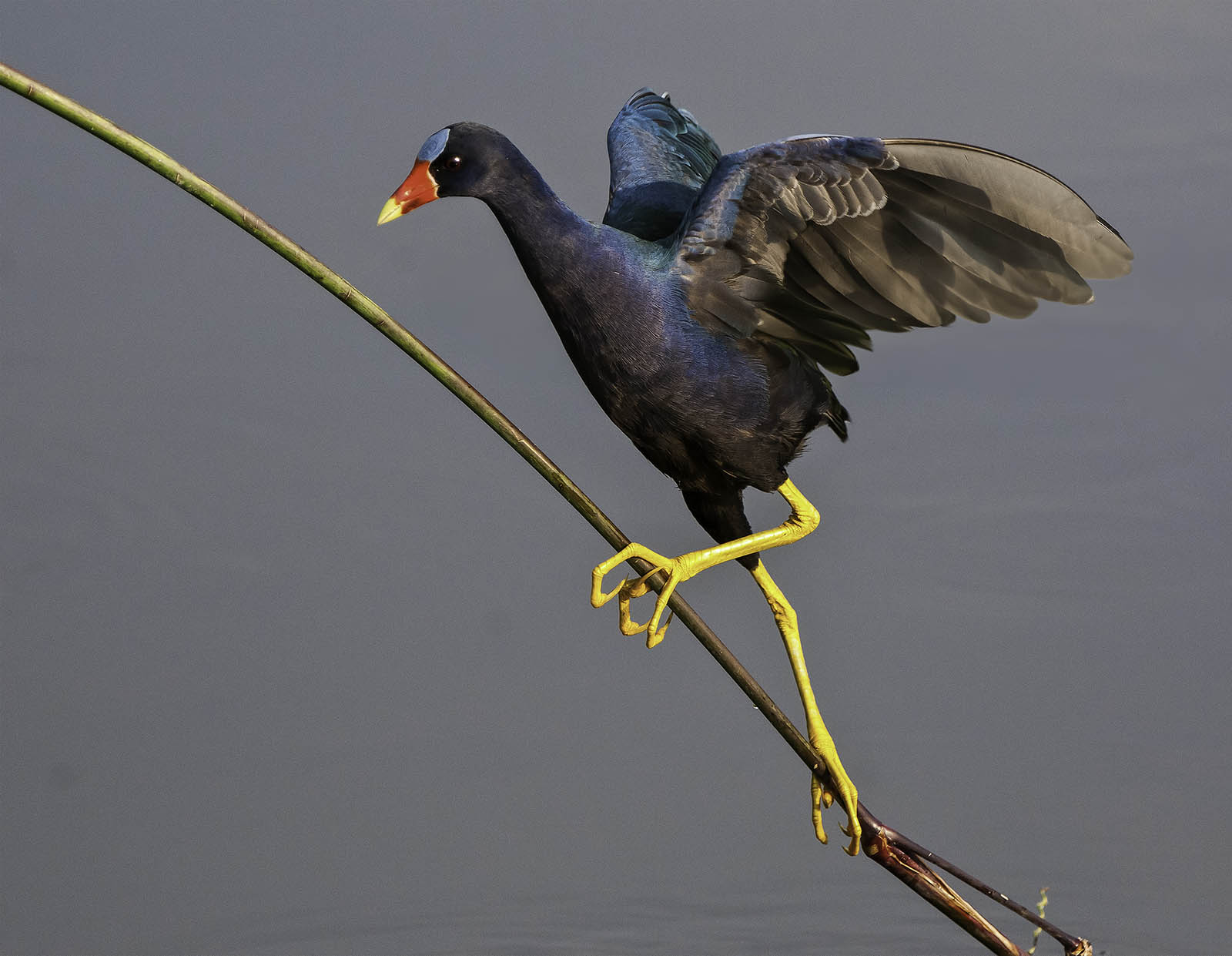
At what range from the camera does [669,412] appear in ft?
6.81

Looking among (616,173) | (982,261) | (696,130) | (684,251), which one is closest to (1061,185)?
(982,261)

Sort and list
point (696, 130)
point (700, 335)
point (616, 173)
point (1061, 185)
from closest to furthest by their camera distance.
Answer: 1. point (1061, 185)
2. point (700, 335)
3. point (616, 173)
4. point (696, 130)

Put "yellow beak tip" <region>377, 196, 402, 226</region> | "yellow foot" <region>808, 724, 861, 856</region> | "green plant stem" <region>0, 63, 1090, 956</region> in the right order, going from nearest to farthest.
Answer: "green plant stem" <region>0, 63, 1090, 956</region> → "yellow beak tip" <region>377, 196, 402, 226</region> → "yellow foot" <region>808, 724, 861, 856</region>

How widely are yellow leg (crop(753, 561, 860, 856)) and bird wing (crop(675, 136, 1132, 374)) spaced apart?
16.5 inches

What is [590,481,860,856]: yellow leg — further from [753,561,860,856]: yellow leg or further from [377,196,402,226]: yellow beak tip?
[377,196,402,226]: yellow beak tip

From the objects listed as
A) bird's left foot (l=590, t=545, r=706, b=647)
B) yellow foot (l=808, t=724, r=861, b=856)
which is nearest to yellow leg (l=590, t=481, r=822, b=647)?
bird's left foot (l=590, t=545, r=706, b=647)

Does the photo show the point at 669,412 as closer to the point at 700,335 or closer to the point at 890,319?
the point at 700,335

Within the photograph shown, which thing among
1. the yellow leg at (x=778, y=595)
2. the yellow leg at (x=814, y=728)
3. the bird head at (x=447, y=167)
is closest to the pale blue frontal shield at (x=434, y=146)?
the bird head at (x=447, y=167)

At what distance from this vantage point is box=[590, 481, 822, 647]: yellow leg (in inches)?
80.7

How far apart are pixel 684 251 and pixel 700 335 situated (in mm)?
112

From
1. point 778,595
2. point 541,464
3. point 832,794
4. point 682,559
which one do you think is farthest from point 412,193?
point 832,794

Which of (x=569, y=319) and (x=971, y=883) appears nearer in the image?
(x=569, y=319)

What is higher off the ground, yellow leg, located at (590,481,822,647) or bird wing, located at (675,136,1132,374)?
bird wing, located at (675,136,1132,374)

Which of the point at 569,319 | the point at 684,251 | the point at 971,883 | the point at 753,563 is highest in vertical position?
the point at 684,251
